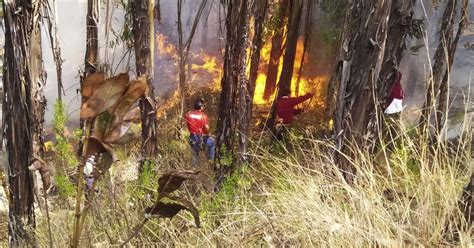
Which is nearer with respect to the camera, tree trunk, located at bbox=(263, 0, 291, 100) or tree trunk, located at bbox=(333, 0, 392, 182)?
tree trunk, located at bbox=(333, 0, 392, 182)

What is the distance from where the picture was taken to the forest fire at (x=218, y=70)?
11.5m

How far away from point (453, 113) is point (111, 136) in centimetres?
707

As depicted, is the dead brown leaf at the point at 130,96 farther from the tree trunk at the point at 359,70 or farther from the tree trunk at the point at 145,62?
the tree trunk at the point at 145,62

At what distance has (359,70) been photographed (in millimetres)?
3254

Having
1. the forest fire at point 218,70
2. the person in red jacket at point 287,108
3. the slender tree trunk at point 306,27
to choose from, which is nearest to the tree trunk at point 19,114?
the person in red jacket at point 287,108

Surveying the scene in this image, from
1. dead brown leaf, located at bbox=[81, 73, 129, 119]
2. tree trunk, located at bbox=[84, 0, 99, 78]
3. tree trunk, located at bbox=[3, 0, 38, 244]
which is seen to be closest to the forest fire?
tree trunk, located at bbox=[84, 0, 99, 78]

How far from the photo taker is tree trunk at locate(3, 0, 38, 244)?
3389 mm

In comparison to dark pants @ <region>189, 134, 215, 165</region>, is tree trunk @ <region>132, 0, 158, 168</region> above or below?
above

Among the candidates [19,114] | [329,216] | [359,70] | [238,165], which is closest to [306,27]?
A: [238,165]

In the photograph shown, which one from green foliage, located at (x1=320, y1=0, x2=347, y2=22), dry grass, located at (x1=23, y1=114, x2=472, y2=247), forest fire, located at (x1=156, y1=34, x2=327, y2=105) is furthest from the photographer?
forest fire, located at (x1=156, y1=34, x2=327, y2=105)

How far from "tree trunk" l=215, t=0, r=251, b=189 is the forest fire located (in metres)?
6.72

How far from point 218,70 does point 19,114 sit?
8.68 m

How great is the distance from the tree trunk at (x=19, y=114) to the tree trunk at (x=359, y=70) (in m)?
2.09

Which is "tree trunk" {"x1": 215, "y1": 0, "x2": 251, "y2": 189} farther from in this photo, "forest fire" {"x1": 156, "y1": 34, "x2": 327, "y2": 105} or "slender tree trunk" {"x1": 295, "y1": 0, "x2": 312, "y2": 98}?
"forest fire" {"x1": 156, "y1": 34, "x2": 327, "y2": 105}
